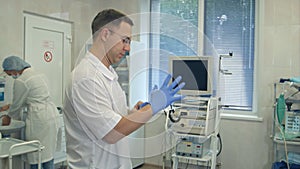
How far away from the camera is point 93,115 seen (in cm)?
110

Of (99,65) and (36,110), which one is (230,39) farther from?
(99,65)

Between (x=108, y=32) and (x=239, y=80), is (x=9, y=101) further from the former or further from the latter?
(x=239, y=80)

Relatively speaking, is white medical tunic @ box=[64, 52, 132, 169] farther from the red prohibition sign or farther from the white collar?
the red prohibition sign

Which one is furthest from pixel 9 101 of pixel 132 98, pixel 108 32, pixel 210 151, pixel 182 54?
pixel 210 151

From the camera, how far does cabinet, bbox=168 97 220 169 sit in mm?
2402

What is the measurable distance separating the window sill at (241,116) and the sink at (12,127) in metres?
2.01

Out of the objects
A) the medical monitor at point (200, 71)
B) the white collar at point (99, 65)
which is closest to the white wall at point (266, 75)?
the medical monitor at point (200, 71)

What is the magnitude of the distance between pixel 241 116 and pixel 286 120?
615 millimetres

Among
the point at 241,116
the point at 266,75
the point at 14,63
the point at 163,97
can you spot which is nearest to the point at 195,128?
the point at 241,116

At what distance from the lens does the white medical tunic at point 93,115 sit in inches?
43.4

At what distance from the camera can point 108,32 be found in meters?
1.20

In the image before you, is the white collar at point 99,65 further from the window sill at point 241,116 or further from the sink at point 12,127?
the window sill at point 241,116

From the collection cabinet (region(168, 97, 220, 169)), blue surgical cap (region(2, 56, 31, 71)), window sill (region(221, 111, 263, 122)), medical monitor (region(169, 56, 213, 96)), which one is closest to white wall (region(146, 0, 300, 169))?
window sill (region(221, 111, 263, 122))

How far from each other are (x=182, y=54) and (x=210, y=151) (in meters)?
1.00
